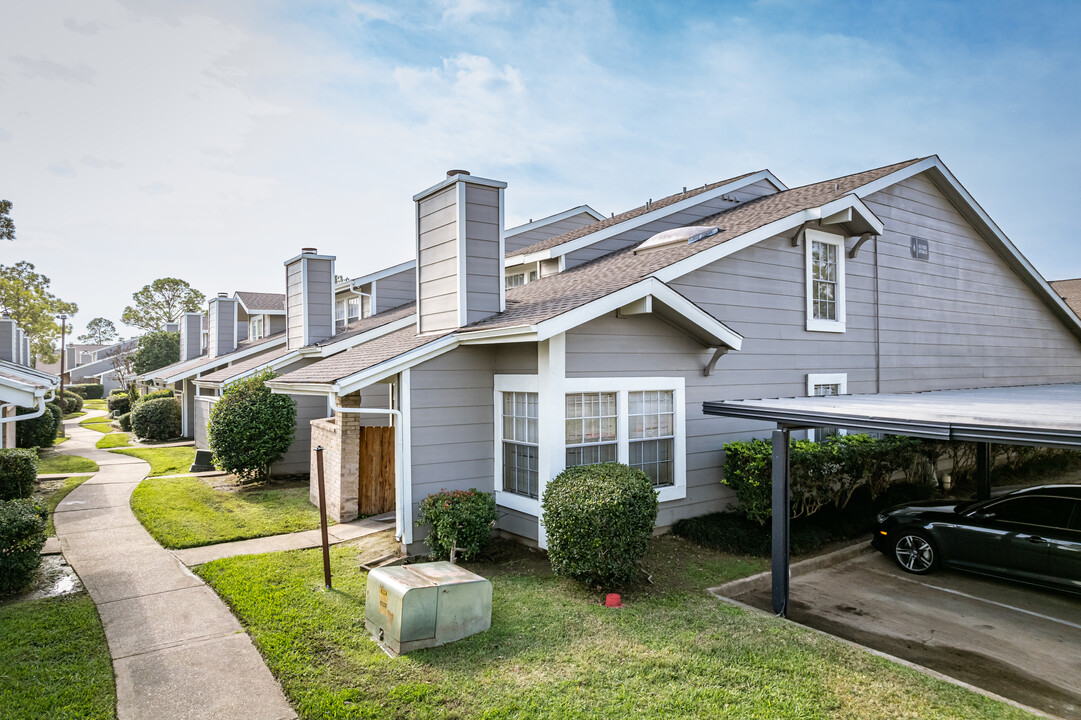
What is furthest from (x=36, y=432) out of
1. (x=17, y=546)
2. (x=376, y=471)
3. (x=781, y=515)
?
(x=781, y=515)

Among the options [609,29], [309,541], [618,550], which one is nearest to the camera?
[618,550]

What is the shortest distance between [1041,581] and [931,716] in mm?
4306

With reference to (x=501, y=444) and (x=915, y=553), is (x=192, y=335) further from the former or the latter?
(x=915, y=553)

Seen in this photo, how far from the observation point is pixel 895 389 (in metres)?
13.0

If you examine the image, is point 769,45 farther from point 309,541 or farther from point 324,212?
point 324,212

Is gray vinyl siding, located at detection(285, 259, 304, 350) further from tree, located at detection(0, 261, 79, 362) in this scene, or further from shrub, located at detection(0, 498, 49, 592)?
tree, located at detection(0, 261, 79, 362)

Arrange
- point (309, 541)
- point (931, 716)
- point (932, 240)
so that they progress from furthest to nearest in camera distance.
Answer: point (932, 240) → point (309, 541) → point (931, 716)

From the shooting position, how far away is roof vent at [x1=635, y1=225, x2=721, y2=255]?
11.4 m

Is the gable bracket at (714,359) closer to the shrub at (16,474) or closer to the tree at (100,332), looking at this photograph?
the shrub at (16,474)

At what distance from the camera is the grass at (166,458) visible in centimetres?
1655

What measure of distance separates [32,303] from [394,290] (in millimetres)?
37054

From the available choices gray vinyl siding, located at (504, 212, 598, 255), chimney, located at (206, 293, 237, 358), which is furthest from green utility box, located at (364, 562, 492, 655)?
chimney, located at (206, 293, 237, 358)

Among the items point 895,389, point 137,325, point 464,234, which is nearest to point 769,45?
point 895,389

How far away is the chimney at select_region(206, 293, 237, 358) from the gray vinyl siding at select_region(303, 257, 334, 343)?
1166cm
